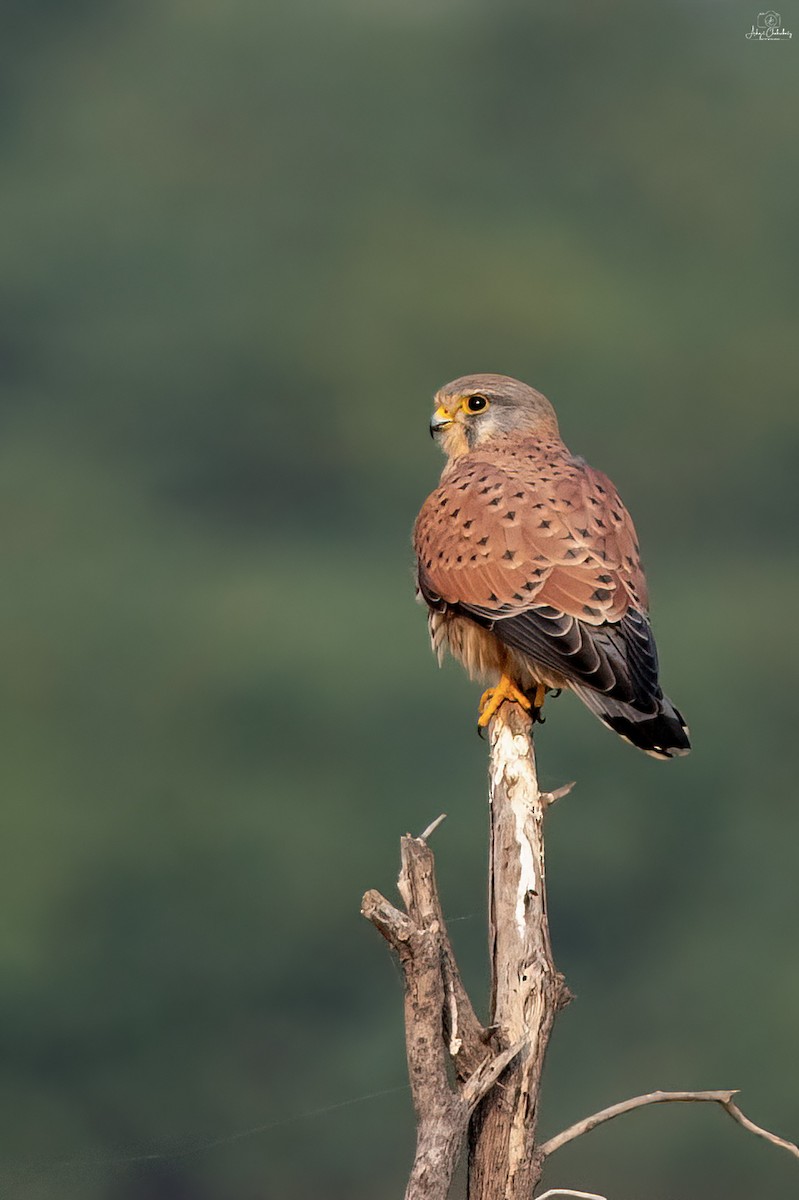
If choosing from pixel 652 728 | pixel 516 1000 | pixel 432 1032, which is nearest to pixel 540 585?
pixel 652 728

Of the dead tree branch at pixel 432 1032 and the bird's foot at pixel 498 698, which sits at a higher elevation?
the bird's foot at pixel 498 698

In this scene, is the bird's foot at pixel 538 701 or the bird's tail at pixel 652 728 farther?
the bird's foot at pixel 538 701

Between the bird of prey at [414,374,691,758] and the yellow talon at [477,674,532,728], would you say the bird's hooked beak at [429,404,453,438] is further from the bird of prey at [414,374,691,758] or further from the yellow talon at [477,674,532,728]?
the yellow talon at [477,674,532,728]

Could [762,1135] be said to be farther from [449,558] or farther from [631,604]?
[449,558]

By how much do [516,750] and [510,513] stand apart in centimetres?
65

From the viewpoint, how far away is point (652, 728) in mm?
3207

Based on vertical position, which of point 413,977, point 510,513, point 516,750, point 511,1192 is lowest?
point 511,1192

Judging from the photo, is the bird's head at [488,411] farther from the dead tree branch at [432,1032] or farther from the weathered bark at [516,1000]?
the dead tree branch at [432,1032]

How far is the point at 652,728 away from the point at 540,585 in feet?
1.46

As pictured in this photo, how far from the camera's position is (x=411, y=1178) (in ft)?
8.96

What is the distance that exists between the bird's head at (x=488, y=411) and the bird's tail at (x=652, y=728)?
1.07m

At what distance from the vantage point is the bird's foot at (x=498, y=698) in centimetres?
346

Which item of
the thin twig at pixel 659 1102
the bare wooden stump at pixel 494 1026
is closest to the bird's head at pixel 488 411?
the bare wooden stump at pixel 494 1026

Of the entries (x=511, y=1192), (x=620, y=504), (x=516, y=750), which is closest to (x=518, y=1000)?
(x=511, y=1192)
